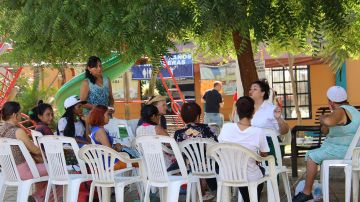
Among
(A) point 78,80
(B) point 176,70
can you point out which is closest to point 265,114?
(A) point 78,80

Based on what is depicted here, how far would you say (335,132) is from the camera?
23.2ft

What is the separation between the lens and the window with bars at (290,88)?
2277 cm

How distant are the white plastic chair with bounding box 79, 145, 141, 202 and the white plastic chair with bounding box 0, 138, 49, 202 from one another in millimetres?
783

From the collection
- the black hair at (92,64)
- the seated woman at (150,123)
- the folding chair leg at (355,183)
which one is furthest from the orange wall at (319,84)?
the folding chair leg at (355,183)

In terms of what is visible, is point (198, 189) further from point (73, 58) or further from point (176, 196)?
point (73, 58)

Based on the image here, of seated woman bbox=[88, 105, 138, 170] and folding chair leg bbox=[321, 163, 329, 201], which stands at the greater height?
seated woman bbox=[88, 105, 138, 170]

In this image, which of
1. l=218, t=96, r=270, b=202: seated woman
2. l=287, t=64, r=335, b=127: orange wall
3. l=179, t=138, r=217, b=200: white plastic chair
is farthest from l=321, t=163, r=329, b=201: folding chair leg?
l=287, t=64, r=335, b=127: orange wall

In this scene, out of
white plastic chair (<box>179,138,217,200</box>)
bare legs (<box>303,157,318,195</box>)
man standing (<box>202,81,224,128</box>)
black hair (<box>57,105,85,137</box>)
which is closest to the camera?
white plastic chair (<box>179,138,217,200</box>)

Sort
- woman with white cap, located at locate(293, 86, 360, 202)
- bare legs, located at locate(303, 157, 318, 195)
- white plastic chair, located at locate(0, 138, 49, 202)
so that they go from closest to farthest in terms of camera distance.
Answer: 1. woman with white cap, located at locate(293, 86, 360, 202)
2. white plastic chair, located at locate(0, 138, 49, 202)
3. bare legs, located at locate(303, 157, 318, 195)

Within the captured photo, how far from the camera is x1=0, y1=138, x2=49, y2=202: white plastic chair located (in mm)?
7043

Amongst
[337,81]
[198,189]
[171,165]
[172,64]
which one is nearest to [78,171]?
[171,165]

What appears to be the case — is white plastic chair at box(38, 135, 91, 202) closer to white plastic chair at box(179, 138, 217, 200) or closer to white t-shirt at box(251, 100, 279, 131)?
white plastic chair at box(179, 138, 217, 200)

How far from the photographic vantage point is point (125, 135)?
8.91m

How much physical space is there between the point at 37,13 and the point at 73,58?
2336 mm
